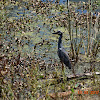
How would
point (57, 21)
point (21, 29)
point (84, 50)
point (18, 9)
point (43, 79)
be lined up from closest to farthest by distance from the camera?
point (43, 79) → point (84, 50) → point (21, 29) → point (57, 21) → point (18, 9)

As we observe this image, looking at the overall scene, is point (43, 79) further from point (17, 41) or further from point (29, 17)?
point (29, 17)

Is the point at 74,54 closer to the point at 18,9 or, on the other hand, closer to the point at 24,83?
the point at 24,83

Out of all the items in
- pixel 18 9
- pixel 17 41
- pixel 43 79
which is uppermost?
pixel 18 9

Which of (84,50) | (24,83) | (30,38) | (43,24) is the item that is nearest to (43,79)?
(24,83)

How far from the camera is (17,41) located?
9.34 metres

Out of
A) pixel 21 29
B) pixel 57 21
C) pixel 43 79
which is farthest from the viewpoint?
pixel 57 21

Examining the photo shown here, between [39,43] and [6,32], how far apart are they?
146 cm

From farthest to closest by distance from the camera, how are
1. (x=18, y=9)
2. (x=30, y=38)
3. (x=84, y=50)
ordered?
1. (x=18, y=9)
2. (x=30, y=38)
3. (x=84, y=50)

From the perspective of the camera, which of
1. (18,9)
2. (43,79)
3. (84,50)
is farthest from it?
(18,9)

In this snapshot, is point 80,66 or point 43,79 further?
point 80,66

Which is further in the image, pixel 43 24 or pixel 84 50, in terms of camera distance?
pixel 43 24

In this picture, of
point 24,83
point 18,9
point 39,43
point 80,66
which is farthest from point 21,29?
point 24,83

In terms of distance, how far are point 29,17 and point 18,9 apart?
4.08 ft

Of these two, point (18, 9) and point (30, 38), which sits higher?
point (18, 9)
